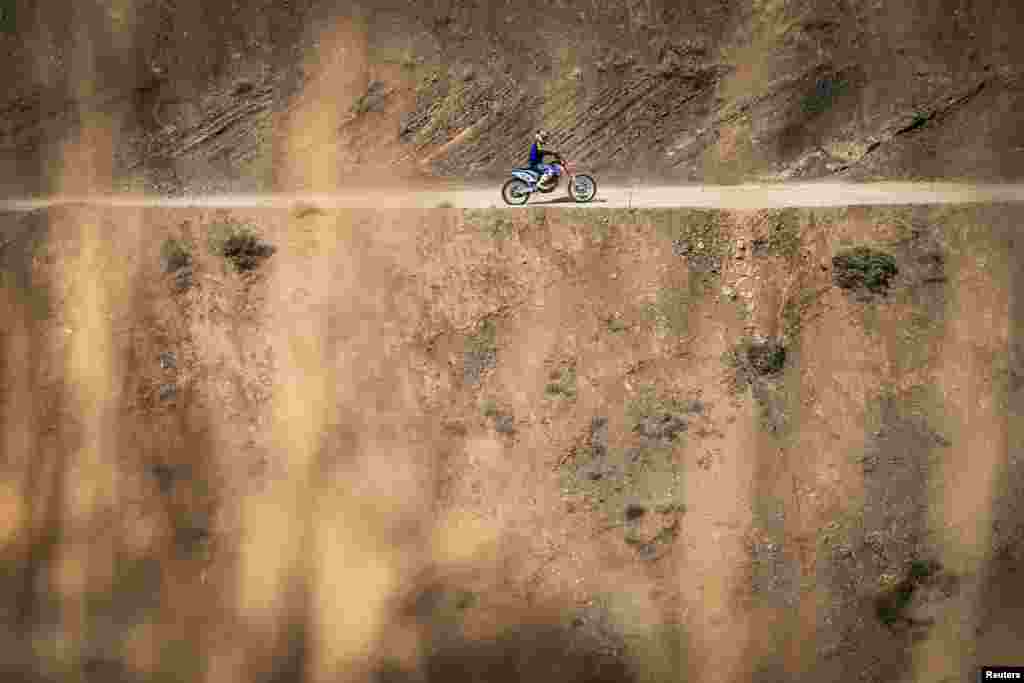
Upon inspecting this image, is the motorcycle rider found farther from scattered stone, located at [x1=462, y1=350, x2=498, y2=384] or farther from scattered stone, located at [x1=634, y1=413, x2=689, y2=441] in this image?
scattered stone, located at [x1=634, y1=413, x2=689, y2=441]

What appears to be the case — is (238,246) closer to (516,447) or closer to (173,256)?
(173,256)

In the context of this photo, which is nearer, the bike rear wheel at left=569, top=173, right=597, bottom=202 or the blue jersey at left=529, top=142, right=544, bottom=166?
the blue jersey at left=529, top=142, right=544, bottom=166

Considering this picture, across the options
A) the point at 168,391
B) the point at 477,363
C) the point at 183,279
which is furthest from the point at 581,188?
the point at 168,391

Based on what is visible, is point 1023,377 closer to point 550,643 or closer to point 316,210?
point 550,643

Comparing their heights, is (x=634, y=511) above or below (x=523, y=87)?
below

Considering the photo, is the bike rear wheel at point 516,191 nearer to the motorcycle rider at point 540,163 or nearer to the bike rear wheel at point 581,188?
the motorcycle rider at point 540,163

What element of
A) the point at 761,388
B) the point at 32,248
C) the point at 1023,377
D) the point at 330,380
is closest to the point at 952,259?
the point at 1023,377

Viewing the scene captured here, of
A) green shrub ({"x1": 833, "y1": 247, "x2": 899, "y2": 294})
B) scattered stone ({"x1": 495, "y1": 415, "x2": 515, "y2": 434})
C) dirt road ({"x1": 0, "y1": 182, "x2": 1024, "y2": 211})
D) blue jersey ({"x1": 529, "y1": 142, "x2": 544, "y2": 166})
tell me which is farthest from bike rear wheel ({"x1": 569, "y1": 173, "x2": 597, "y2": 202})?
green shrub ({"x1": 833, "y1": 247, "x2": 899, "y2": 294})

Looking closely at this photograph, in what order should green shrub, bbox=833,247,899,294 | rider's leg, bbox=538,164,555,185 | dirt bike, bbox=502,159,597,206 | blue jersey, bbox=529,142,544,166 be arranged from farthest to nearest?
dirt bike, bbox=502,159,597,206 → rider's leg, bbox=538,164,555,185 → blue jersey, bbox=529,142,544,166 → green shrub, bbox=833,247,899,294
